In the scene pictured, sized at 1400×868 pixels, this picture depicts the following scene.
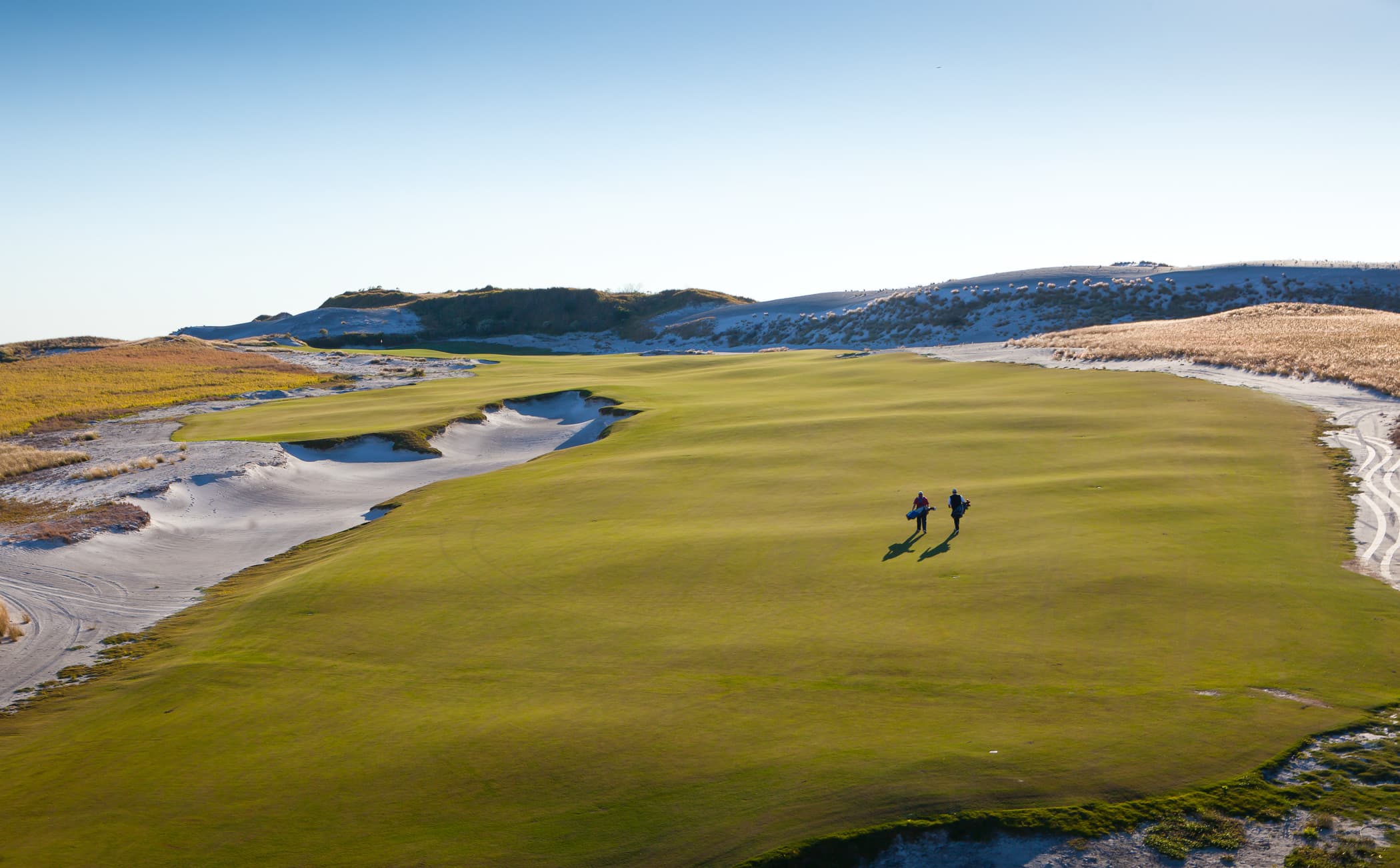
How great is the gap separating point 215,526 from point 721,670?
22.8 m

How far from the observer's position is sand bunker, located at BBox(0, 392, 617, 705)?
71.1 ft

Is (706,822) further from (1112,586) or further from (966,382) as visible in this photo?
(966,382)

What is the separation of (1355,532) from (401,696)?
70.0 ft

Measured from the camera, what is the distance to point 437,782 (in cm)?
1263

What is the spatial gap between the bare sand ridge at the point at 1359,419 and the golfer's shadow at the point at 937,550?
829cm

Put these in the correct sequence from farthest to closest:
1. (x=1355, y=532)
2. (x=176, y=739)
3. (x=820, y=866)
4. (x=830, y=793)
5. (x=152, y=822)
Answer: (x=1355, y=532), (x=176, y=739), (x=152, y=822), (x=830, y=793), (x=820, y=866)

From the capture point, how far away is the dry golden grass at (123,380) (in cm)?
5066

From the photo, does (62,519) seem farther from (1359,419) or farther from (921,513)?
(1359,419)

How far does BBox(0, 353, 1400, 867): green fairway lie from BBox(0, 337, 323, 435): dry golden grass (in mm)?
34111

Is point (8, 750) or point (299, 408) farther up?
A: point (299, 408)

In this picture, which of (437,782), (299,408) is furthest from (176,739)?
(299,408)

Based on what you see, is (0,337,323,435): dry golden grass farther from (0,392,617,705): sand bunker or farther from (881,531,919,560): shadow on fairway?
(881,531,919,560): shadow on fairway

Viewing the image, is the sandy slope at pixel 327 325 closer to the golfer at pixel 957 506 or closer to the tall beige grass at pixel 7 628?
the tall beige grass at pixel 7 628

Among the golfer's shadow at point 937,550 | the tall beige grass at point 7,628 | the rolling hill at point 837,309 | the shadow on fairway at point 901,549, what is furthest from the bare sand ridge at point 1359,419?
the rolling hill at point 837,309
